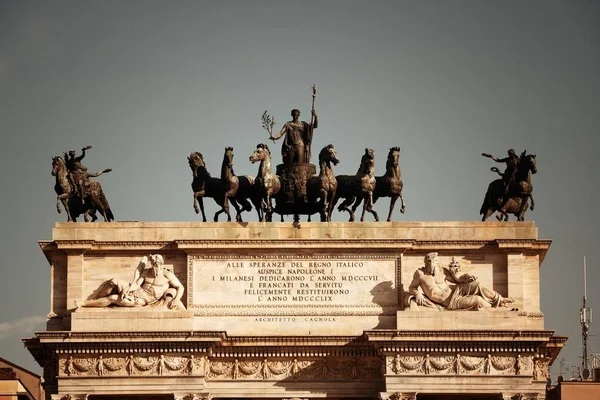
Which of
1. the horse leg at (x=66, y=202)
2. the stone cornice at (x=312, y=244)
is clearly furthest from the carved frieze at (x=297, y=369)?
the horse leg at (x=66, y=202)

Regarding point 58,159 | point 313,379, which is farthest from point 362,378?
point 58,159

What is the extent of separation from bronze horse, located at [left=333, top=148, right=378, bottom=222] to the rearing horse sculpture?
1913mm

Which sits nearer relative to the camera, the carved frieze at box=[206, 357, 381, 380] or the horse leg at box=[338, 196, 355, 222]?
the carved frieze at box=[206, 357, 381, 380]

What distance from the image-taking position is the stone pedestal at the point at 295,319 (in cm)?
7275

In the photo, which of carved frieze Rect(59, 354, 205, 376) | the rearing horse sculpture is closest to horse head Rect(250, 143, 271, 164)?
the rearing horse sculpture

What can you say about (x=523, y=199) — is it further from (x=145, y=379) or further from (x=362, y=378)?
(x=145, y=379)

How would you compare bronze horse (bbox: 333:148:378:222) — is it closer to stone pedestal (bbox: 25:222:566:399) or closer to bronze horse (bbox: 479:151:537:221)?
stone pedestal (bbox: 25:222:566:399)

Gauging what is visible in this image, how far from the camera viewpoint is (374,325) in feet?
244

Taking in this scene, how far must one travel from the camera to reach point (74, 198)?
75875mm

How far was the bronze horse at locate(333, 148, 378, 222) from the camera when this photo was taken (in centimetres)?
7562

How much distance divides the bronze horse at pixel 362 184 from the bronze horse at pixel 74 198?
682 cm

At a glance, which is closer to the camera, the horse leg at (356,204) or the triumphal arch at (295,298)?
the triumphal arch at (295,298)

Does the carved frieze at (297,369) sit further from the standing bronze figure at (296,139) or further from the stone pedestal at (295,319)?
the standing bronze figure at (296,139)

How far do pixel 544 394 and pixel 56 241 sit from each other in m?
14.6
